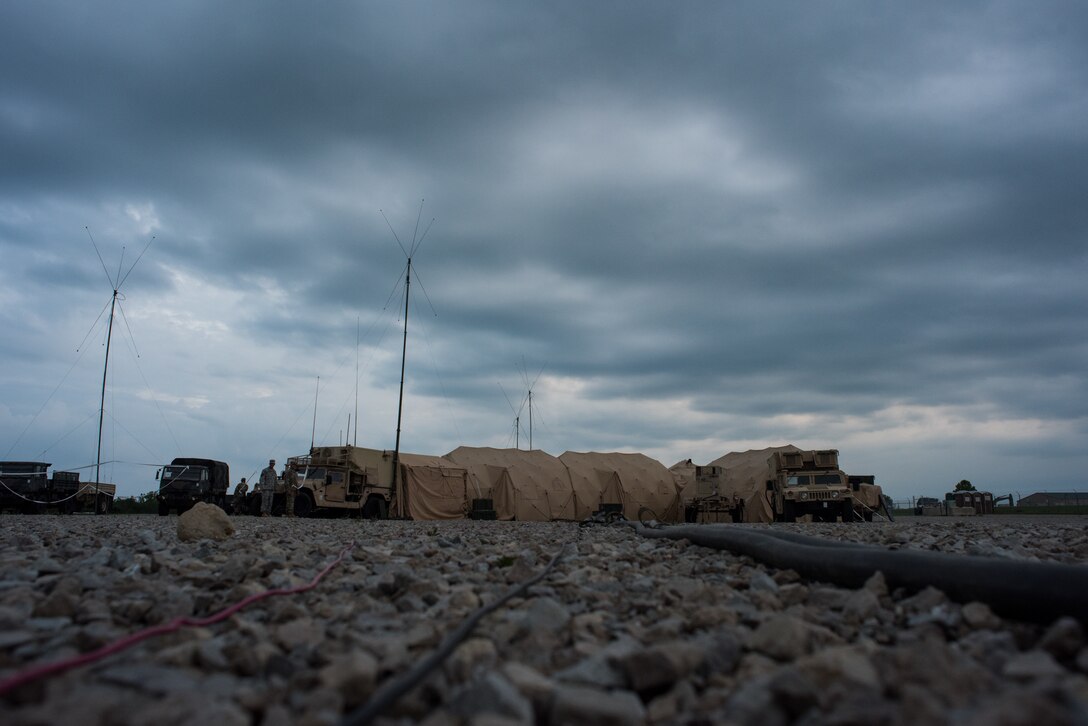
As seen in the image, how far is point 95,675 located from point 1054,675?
3143 millimetres

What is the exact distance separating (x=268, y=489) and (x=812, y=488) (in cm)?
2006

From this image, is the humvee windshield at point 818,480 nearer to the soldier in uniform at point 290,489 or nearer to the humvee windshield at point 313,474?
the humvee windshield at point 313,474

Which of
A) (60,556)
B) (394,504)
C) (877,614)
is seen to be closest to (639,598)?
(877,614)

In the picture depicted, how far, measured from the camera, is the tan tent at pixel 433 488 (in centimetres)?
2802

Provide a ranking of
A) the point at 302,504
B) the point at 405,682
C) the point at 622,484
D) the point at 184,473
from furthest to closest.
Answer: the point at 622,484
the point at 184,473
the point at 302,504
the point at 405,682

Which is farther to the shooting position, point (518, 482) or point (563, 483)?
point (563, 483)

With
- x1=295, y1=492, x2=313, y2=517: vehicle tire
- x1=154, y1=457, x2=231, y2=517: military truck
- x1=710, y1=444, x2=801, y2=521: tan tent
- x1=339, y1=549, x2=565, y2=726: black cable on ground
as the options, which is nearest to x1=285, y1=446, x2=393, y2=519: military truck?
x1=295, y1=492, x2=313, y2=517: vehicle tire

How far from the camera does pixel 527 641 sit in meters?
2.80

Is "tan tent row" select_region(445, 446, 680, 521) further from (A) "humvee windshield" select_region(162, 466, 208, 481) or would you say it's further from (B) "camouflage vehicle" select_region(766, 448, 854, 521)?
(A) "humvee windshield" select_region(162, 466, 208, 481)

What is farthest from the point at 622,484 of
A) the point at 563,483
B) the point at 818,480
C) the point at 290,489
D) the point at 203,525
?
the point at 203,525

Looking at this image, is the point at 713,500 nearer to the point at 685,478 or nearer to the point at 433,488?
the point at 685,478

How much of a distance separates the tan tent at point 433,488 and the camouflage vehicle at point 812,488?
13119 mm

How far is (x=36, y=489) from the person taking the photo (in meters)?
27.0

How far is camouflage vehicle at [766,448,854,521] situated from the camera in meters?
25.1
